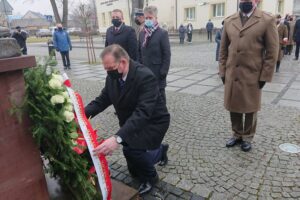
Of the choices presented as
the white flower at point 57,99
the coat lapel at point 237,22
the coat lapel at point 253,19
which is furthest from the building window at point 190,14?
the white flower at point 57,99

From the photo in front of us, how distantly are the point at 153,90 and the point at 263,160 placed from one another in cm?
176

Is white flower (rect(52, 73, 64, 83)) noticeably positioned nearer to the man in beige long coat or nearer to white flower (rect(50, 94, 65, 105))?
white flower (rect(50, 94, 65, 105))

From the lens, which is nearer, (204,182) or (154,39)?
(204,182)

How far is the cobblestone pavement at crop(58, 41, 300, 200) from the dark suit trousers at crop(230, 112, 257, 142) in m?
0.19

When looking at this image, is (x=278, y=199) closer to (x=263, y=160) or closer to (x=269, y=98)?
(x=263, y=160)

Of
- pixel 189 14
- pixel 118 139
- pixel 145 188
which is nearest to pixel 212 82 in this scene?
pixel 145 188

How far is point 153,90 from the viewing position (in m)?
2.72

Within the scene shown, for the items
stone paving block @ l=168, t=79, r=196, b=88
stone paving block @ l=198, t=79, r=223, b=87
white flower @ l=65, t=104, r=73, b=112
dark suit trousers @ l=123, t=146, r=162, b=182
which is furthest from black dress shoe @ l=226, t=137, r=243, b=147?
stone paving block @ l=168, t=79, r=196, b=88

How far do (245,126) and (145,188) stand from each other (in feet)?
5.30

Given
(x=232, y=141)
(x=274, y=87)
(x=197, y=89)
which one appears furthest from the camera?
(x=197, y=89)

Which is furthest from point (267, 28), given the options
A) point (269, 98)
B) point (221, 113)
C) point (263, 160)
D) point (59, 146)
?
point (269, 98)

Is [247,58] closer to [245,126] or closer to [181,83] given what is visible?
[245,126]

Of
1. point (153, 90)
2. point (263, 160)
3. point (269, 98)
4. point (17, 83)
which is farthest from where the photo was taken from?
point (269, 98)

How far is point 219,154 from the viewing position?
373 cm
